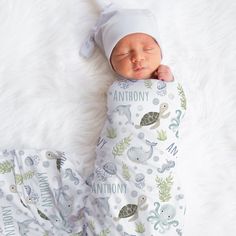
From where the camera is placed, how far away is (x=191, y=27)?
5.42ft

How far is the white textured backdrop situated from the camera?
5.12ft

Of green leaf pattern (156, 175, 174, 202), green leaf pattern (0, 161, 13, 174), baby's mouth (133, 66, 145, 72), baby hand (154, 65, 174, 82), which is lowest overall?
green leaf pattern (156, 175, 174, 202)

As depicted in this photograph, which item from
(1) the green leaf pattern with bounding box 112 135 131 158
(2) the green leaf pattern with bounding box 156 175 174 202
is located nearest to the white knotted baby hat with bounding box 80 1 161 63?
(1) the green leaf pattern with bounding box 112 135 131 158

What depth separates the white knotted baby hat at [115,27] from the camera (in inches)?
59.5

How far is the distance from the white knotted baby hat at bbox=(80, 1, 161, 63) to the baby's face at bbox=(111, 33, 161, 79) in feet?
0.05

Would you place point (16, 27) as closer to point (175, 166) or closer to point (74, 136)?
point (74, 136)

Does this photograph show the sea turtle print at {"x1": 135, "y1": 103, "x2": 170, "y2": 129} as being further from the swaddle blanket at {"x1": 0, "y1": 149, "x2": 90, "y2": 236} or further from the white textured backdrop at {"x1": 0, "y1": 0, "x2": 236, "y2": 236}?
the swaddle blanket at {"x1": 0, "y1": 149, "x2": 90, "y2": 236}

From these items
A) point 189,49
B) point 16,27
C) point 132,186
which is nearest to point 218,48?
point 189,49

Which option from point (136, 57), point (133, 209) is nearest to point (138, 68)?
point (136, 57)

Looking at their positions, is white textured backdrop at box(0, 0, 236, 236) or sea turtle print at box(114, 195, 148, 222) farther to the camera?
white textured backdrop at box(0, 0, 236, 236)

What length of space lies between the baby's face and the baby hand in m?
0.03

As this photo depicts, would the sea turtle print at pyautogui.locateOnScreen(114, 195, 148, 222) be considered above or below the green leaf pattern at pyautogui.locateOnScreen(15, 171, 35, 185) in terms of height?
below

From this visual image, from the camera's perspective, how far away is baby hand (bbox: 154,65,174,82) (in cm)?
154

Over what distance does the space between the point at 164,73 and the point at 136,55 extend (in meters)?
0.11
